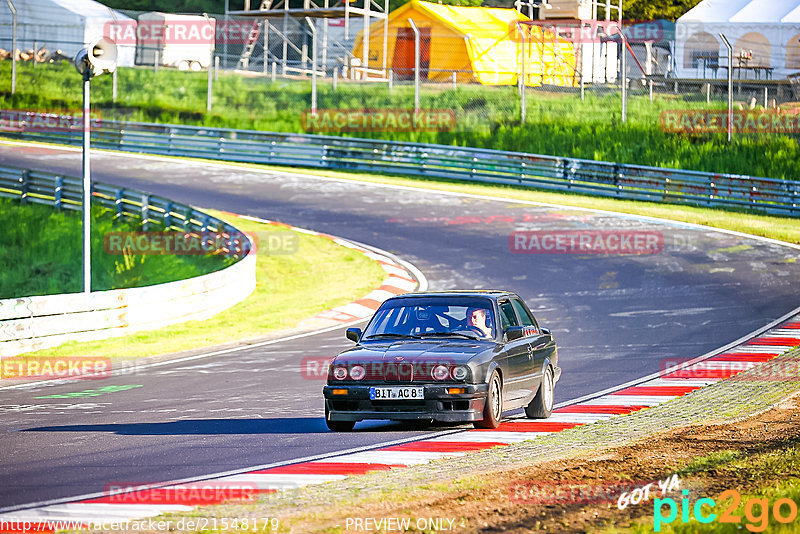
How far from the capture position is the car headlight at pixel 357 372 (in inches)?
404

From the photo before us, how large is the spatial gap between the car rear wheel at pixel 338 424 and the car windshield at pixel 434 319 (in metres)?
1.02

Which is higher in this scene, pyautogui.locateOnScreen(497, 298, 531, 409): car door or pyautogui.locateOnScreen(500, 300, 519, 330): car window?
pyautogui.locateOnScreen(500, 300, 519, 330): car window

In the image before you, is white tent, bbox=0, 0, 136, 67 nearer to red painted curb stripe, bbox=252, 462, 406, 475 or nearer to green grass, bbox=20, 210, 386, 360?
green grass, bbox=20, 210, 386, 360

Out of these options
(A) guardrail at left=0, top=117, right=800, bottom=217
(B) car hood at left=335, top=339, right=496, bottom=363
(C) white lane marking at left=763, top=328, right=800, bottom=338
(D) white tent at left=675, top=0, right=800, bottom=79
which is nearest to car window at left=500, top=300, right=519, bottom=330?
(B) car hood at left=335, top=339, right=496, bottom=363

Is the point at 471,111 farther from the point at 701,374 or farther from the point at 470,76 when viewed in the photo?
the point at 701,374

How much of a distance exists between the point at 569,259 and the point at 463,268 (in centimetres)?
254

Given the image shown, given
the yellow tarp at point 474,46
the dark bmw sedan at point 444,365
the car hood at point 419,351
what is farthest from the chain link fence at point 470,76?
the car hood at point 419,351

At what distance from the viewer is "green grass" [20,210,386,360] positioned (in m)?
17.6

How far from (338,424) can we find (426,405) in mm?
890

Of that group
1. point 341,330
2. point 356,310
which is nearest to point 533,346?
point 341,330

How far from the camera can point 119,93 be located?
4772 cm

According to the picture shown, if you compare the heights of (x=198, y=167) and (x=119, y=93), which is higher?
(x=119, y=93)

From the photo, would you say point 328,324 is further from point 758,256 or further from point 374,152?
point 374,152

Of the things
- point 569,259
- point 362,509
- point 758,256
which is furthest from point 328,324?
point 362,509
